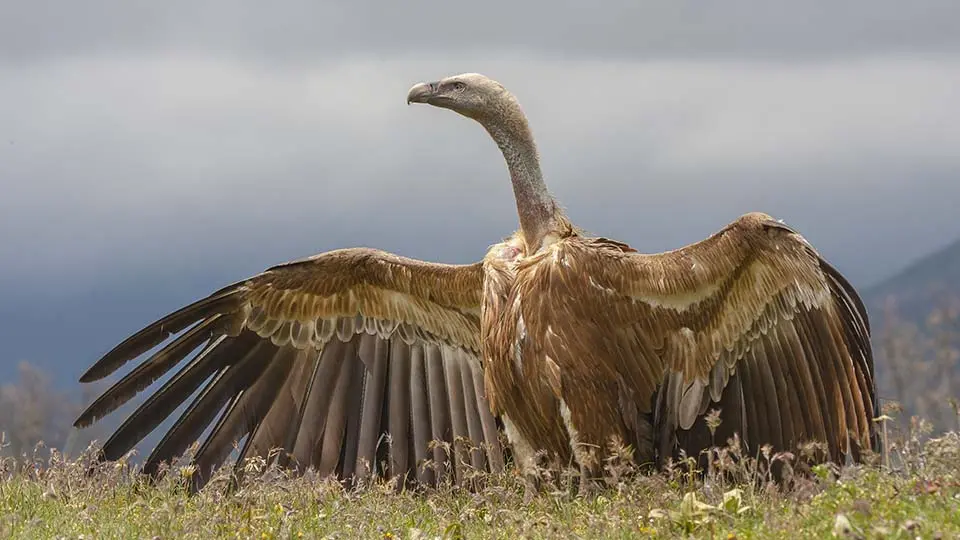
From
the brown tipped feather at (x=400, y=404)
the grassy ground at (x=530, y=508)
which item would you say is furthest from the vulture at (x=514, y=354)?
the grassy ground at (x=530, y=508)

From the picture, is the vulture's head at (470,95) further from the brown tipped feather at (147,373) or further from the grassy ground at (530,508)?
the grassy ground at (530,508)

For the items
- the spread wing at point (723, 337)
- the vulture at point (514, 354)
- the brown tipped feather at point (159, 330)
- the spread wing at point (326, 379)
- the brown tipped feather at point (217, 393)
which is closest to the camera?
the spread wing at point (723, 337)

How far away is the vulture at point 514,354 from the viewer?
9711mm

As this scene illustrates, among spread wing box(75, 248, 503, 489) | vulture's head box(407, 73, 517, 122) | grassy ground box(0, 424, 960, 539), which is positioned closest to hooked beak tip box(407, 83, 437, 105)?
vulture's head box(407, 73, 517, 122)

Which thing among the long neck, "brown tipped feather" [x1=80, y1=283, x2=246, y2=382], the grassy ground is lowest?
the grassy ground

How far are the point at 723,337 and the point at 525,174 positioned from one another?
75.8 inches

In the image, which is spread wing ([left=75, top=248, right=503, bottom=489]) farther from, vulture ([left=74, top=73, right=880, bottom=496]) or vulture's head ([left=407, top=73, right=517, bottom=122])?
vulture's head ([left=407, top=73, right=517, bottom=122])

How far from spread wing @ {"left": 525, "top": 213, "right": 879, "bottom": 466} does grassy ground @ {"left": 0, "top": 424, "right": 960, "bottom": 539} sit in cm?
97

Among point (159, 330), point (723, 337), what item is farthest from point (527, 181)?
point (159, 330)

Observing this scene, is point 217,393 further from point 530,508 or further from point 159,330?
point 530,508

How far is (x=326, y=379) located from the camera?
1167cm

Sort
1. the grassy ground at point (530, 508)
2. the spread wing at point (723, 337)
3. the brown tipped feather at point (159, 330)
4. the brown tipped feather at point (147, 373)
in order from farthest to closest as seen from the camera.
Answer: the brown tipped feather at point (147, 373) → the brown tipped feather at point (159, 330) → the spread wing at point (723, 337) → the grassy ground at point (530, 508)

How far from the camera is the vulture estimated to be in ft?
31.9

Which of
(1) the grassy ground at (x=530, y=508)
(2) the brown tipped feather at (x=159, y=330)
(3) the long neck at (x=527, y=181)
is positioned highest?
(3) the long neck at (x=527, y=181)
